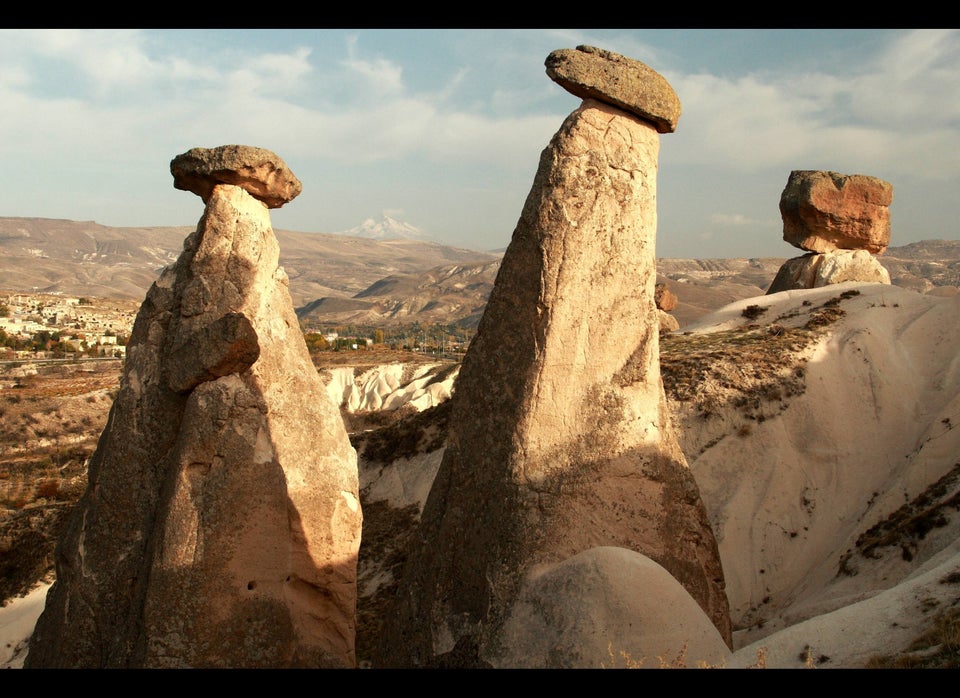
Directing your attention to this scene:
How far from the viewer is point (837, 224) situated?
65.7ft

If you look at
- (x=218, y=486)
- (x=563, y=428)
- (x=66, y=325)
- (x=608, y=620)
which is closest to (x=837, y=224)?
(x=563, y=428)

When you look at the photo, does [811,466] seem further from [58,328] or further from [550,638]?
[58,328]

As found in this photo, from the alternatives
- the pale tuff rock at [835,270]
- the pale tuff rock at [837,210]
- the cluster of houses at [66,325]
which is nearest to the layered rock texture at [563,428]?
the pale tuff rock at [835,270]

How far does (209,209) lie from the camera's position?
24.4 ft

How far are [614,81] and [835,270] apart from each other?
15.3 metres

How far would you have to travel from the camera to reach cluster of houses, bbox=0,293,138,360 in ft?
181

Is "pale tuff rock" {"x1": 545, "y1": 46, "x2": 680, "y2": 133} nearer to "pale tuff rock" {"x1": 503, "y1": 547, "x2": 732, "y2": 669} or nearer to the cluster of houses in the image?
"pale tuff rock" {"x1": 503, "y1": 547, "x2": 732, "y2": 669}

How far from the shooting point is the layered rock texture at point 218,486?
6340mm

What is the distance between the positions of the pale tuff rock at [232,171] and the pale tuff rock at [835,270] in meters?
15.6

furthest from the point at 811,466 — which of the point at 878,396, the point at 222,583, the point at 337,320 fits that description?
the point at 337,320

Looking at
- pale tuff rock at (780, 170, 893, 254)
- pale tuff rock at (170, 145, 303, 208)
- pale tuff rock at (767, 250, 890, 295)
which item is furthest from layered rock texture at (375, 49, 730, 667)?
pale tuff rock at (780, 170, 893, 254)

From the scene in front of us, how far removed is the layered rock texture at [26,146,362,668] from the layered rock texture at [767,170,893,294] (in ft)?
51.2

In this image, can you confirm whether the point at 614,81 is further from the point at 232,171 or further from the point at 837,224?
the point at 837,224
